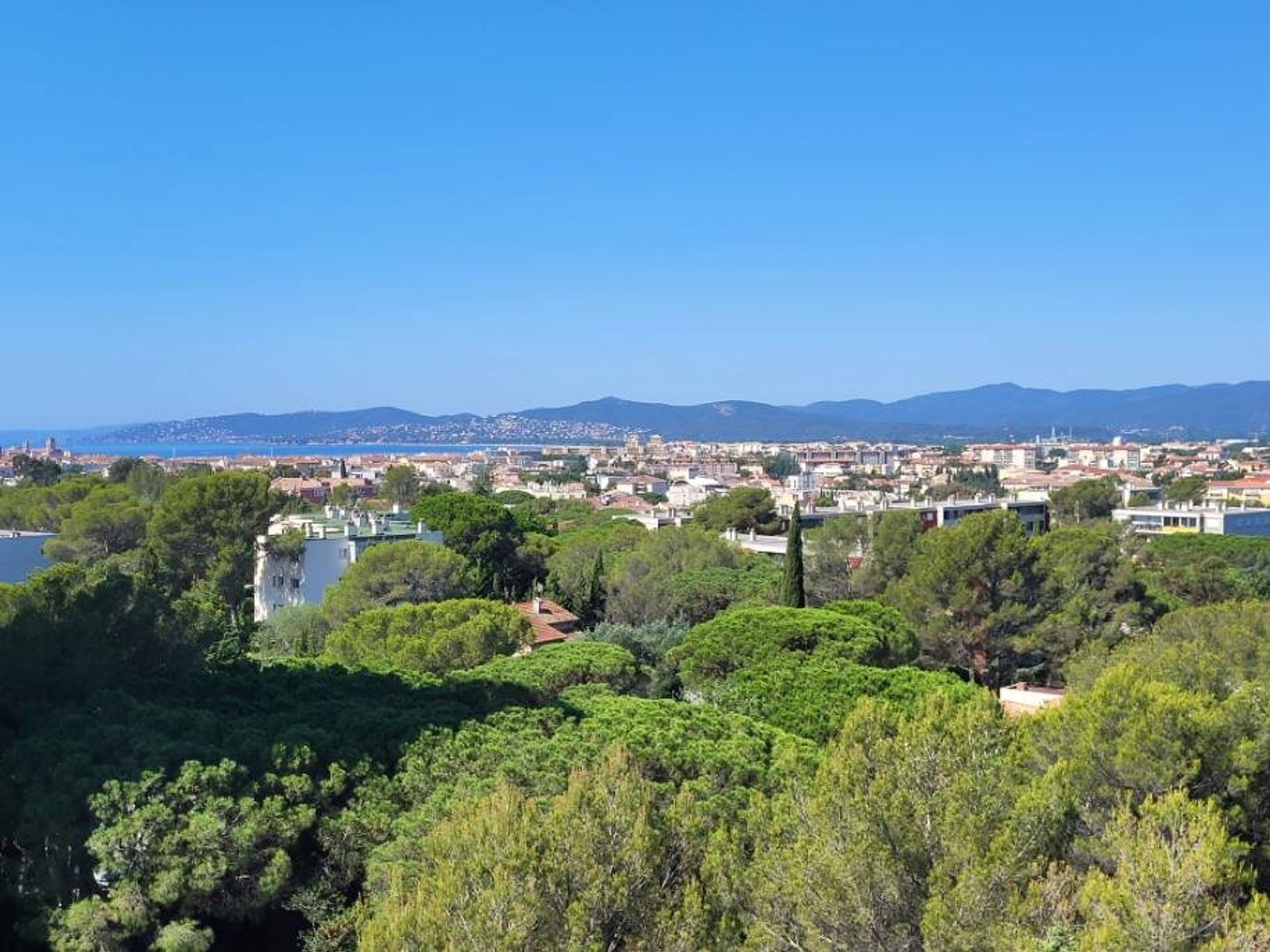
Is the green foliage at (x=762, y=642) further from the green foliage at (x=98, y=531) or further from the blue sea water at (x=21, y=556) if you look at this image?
the green foliage at (x=98, y=531)

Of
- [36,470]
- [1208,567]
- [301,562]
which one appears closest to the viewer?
[301,562]

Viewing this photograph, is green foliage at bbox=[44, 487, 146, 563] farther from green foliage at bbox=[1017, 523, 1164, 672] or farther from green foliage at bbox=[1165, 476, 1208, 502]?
green foliage at bbox=[1165, 476, 1208, 502]

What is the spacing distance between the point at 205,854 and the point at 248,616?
815 inches

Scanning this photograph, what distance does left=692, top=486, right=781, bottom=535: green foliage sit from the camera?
4553 cm

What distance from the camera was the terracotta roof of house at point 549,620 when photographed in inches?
938

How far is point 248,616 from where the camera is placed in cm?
2947

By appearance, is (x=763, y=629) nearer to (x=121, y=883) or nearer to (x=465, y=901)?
(x=121, y=883)

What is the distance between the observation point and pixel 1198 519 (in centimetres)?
5341

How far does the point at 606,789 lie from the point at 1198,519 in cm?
5170

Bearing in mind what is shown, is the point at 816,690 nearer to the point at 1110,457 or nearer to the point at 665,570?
the point at 665,570

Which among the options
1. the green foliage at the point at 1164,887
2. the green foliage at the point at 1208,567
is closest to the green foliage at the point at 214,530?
the green foliage at the point at 1208,567

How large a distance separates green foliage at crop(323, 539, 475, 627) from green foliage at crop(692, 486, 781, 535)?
67.2ft

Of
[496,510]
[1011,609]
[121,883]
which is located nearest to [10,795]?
[121,883]

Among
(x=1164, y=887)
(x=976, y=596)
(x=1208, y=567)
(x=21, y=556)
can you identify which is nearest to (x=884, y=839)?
(x=1164, y=887)
